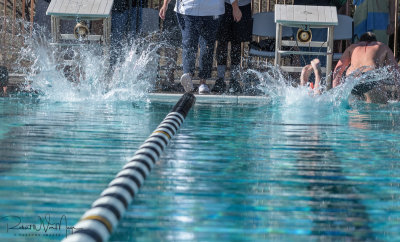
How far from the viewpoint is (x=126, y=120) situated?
16.7ft

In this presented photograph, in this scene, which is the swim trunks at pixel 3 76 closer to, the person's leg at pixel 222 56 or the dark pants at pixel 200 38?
the dark pants at pixel 200 38

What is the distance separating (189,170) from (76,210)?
87 cm

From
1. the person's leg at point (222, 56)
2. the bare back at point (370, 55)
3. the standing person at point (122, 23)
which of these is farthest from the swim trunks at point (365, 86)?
the standing person at point (122, 23)

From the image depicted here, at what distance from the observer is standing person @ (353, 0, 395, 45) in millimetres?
8883

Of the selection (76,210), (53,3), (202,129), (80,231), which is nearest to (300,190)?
(76,210)

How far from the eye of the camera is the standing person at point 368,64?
7.12 meters

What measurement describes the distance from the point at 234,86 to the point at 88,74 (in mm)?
2015

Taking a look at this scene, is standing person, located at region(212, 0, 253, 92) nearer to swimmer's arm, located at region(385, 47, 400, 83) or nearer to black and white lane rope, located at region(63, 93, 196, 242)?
swimmer's arm, located at region(385, 47, 400, 83)

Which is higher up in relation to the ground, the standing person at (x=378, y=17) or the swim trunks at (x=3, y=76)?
the standing person at (x=378, y=17)

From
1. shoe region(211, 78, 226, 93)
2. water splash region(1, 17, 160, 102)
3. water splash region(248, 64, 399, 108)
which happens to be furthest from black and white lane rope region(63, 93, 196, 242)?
shoe region(211, 78, 226, 93)

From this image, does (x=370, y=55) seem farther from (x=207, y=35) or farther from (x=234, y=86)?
(x=234, y=86)

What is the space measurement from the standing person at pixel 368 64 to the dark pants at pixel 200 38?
55.7 inches

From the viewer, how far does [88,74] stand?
7594 mm

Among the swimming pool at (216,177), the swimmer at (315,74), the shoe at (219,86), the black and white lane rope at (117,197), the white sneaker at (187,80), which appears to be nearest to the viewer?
the black and white lane rope at (117,197)
